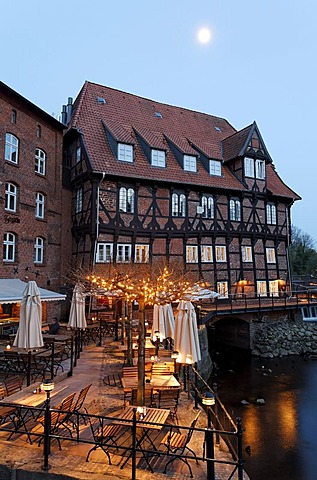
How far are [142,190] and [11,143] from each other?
7131 millimetres

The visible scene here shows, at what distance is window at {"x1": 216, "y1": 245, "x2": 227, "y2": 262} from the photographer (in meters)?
21.9

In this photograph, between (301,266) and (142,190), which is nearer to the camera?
(142,190)

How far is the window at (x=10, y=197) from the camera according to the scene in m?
15.7

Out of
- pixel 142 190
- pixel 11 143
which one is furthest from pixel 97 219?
pixel 11 143

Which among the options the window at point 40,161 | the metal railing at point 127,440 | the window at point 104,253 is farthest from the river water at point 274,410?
the window at point 40,161

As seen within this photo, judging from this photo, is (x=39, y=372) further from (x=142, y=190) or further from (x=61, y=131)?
(x=61, y=131)

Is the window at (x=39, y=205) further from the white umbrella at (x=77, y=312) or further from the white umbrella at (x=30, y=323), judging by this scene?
the white umbrella at (x=30, y=323)

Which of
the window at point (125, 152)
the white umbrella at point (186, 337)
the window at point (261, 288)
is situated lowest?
the white umbrella at point (186, 337)

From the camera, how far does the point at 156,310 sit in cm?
1181

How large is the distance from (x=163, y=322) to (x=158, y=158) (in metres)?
12.0

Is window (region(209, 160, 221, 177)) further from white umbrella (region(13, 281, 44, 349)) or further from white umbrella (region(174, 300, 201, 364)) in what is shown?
white umbrella (region(13, 281, 44, 349))

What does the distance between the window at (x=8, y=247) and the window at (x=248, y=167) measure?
15.3 m

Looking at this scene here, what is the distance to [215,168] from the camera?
2297cm

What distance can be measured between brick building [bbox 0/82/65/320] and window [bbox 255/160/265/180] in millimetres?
13041
